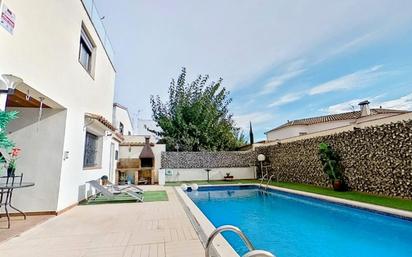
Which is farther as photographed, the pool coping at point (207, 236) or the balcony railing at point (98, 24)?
the balcony railing at point (98, 24)

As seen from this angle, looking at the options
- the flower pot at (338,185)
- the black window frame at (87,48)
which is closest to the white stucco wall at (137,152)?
the black window frame at (87,48)

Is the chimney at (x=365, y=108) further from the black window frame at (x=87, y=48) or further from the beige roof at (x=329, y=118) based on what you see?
the black window frame at (x=87, y=48)

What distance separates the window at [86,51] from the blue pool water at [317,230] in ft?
27.5

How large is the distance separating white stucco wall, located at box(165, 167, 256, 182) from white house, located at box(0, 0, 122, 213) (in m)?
10.1

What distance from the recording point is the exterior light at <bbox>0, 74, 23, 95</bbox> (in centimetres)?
382

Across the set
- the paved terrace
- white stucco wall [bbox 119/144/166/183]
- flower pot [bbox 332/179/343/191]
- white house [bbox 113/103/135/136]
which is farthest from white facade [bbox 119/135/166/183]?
flower pot [bbox 332/179/343/191]

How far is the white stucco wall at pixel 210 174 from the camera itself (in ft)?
63.1

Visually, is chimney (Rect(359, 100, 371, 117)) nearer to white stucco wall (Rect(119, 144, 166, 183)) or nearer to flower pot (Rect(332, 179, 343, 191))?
flower pot (Rect(332, 179, 343, 191))

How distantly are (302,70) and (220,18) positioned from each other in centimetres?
883

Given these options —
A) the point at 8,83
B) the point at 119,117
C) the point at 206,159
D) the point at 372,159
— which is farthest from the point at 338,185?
the point at 119,117

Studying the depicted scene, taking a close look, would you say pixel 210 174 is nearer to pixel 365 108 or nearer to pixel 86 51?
pixel 86 51

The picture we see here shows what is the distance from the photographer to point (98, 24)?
10.2 m

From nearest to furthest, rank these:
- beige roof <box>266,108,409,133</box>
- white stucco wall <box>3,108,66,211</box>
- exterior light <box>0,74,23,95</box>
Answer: exterior light <box>0,74,23,95</box> < white stucco wall <box>3,108,66,211</box> < beige roof <box>266,108,409,133</box>

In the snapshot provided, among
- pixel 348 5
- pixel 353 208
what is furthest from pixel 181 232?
pixel 348 5
